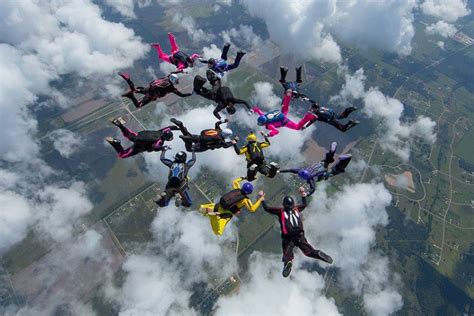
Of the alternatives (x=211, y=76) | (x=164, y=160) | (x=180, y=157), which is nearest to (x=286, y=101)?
(x=211, y=76)

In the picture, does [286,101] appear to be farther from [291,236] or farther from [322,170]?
[291,236]

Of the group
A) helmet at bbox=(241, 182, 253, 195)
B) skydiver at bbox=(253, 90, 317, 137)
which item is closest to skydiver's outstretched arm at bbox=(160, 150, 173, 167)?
helmet at bbox=(241, 182, 253, 195)

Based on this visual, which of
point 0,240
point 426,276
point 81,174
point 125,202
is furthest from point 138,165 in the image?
point 426,276

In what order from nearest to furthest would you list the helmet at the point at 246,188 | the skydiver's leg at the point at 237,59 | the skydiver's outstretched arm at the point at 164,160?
the helmet at the point at 246,188 < the skydiver's outstretched arm at the point at 164,160 < the skydiver's leg at the point at 237,59

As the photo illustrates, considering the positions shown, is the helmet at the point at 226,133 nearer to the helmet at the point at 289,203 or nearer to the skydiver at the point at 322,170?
the skydiver at the point at 322,170

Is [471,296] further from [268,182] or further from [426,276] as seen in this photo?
[268,182]

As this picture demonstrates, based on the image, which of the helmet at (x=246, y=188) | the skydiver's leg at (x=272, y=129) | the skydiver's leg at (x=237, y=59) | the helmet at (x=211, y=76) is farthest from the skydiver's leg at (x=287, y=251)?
the skydiver's leg at (x=237, y=59)

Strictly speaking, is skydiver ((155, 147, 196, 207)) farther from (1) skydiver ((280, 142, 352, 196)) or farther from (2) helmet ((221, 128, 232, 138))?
(1) skydiver ((280, 142, 352, 196))

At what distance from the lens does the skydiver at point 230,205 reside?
30.5m

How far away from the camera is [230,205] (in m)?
30.5

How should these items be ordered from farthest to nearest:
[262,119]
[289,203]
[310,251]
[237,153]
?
1. [262,119]
2. [237,153]
3. [289,203]
4. [310,251]

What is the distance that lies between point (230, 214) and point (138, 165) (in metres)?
141

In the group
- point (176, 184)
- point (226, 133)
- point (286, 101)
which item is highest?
point (286, 101)

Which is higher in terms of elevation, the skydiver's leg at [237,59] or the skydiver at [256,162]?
the skydiver's leg at [237,59]
